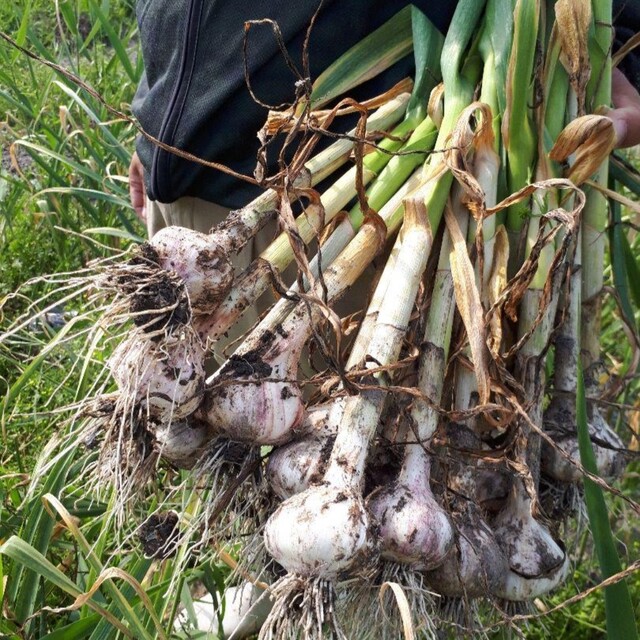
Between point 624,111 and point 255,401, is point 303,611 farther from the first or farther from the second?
point 624,111

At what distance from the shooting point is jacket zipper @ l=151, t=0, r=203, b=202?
1.07 m

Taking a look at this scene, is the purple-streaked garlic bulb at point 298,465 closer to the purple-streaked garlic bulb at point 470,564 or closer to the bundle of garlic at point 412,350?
the bundle of garlic at point 412,350

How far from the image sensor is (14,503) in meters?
1.39

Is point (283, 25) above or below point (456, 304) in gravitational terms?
above

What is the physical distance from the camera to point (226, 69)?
3.58 ft

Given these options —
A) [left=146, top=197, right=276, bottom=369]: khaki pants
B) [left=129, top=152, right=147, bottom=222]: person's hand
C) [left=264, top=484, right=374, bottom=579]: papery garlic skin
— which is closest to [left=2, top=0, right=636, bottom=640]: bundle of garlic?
[left=264, top=484, right=374, bottom=579]: papery garlic skin

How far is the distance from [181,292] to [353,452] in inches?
9.2

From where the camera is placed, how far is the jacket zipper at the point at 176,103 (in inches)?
42.2

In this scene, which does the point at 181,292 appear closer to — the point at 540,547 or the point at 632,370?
the point at 540,547

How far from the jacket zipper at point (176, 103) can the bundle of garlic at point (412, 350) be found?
21 centimetres

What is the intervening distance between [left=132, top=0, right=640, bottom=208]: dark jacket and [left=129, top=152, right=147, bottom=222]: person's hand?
350mm

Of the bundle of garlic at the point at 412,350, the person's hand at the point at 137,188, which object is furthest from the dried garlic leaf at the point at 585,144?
the person's hand at the point at 137,188

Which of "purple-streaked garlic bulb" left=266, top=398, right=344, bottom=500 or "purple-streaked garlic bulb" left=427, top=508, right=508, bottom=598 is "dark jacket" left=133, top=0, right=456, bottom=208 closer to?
"purple-streaked garlic bulb" left=266, top=398, right=344, bottom=500

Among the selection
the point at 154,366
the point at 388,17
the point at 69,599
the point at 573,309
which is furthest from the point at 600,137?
the point at 69,599
